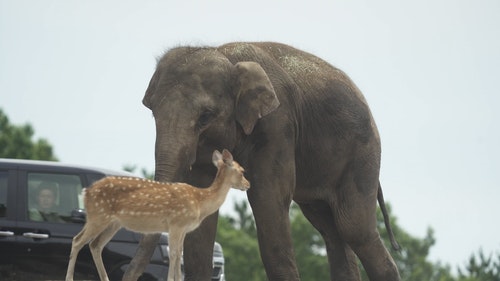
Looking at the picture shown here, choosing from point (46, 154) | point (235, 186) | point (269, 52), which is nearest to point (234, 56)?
point (269, 52)

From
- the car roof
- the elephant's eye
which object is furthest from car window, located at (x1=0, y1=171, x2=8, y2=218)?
the elephant's eye

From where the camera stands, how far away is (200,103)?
15312mm

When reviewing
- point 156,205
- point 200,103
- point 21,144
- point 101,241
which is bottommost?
point 21,144

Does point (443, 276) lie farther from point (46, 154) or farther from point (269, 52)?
point (269, 52)

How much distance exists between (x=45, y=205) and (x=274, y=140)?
506 centimetres

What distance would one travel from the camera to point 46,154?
267 ft

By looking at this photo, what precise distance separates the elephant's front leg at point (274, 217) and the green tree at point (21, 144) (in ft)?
209

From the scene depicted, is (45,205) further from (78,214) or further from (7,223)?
(78,214)

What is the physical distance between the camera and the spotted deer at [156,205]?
12.6m

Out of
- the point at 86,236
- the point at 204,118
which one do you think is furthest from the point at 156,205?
the point at 204,118

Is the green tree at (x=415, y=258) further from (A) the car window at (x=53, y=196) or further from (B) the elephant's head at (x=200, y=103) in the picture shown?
(B) the elephant's head at (x=200, y=103)

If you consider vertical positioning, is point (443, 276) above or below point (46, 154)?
below

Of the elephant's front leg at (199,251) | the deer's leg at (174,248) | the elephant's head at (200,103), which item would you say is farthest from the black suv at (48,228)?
the deer's leg at (174,248)

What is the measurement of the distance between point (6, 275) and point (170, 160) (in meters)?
5.50
